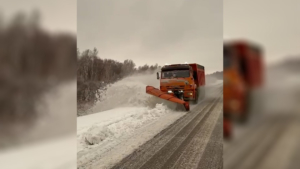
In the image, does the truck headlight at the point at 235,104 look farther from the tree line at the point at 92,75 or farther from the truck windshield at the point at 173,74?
the tree line at the point at 92,75

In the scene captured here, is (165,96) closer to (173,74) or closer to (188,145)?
(173,74)

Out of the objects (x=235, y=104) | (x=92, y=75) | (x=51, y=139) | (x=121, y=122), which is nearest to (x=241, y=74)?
(x=235, y=104)

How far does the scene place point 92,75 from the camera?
7.15 feet

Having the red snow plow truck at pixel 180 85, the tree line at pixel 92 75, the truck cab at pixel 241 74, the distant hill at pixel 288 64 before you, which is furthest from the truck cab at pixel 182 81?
the distant hill at pixel 288 64

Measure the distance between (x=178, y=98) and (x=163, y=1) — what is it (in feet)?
2.88

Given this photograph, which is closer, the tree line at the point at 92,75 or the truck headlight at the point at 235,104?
the truck headlight at the point at 235,104

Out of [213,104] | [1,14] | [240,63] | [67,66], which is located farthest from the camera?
[67,66]

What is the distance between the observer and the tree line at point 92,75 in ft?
7.04

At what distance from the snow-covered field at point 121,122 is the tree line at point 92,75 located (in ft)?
0.29

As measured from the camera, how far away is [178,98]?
6.32 ft

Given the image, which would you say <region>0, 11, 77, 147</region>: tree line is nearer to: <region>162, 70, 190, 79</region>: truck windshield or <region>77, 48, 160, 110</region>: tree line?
<region>77, 48, 160, 110</region>: tree line

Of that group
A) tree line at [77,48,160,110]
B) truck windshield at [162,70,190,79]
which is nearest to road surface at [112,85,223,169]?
truck windshield at [162,70,190,79]

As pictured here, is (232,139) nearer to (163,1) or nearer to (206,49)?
(206,49)

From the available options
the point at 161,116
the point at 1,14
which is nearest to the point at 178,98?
the point at 161,116
